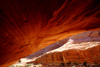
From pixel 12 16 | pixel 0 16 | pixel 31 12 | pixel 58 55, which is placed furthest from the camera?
pixel 58 55

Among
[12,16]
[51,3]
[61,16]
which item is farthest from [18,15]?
[61,16]

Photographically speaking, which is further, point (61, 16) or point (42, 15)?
point (61, 16)

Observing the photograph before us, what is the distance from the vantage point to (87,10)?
67.6 inches

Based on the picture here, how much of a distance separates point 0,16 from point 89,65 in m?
11.8

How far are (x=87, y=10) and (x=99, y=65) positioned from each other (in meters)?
10.8

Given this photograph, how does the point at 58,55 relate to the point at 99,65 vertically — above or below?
above

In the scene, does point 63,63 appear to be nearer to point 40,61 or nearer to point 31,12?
point 40,61

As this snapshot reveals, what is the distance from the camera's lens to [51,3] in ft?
4.49

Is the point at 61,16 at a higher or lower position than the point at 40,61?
higher

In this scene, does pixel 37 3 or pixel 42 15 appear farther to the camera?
pixel 42 15

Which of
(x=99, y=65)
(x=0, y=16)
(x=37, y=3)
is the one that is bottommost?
(x=99, y=65)

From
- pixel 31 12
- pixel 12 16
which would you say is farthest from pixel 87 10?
pixel 12 16

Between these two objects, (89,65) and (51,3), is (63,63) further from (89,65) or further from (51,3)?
(51,3)

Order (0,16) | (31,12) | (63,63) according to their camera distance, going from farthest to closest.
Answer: (63,63) → (31,12) → (0,16)
